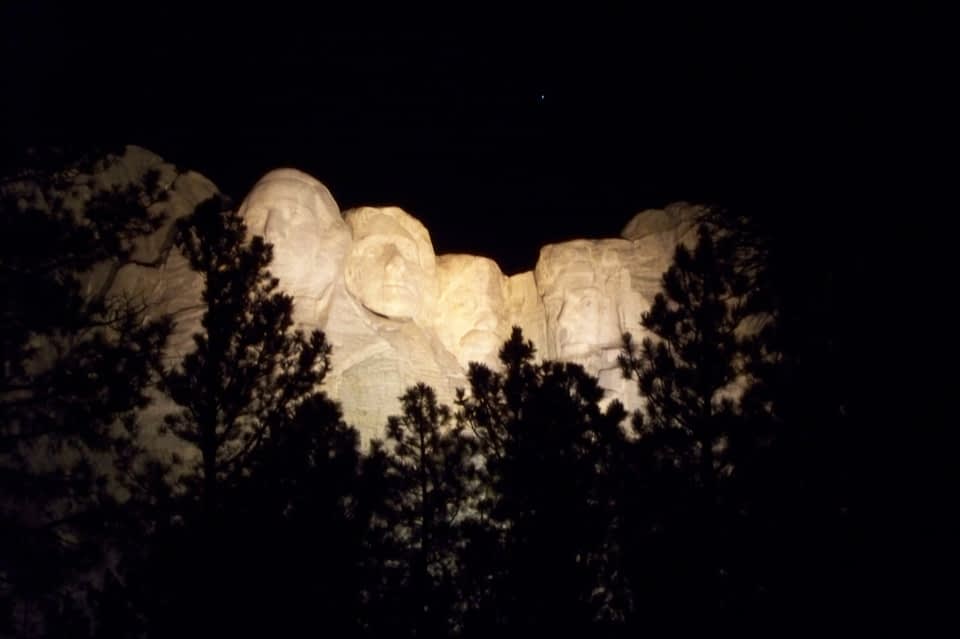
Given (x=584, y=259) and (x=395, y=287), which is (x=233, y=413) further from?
(x=584, y=259)

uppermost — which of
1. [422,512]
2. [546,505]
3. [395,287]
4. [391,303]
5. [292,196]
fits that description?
[292,196]

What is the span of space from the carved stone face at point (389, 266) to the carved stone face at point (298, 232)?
0.69 m

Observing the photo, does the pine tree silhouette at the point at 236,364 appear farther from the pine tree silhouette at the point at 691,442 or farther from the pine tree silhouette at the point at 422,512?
the pine tree silhouette at the point at 691,442

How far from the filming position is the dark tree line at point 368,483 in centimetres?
898

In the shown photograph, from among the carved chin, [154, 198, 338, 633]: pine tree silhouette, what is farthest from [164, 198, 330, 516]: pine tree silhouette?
the carved chin

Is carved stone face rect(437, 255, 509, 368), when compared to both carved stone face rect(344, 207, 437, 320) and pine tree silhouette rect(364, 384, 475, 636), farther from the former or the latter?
pine tree silhouette rect(364, 384, 475, 636)

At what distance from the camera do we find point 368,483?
37.6 ft

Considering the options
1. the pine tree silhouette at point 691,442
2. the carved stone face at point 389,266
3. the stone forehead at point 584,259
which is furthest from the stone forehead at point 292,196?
the pine tree silhouette at point 691,442

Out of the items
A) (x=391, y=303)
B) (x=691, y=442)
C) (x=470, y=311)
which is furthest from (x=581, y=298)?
(x=691, y=442)

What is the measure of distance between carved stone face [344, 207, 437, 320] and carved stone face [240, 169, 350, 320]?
69cm

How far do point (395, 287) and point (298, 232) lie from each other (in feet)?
8.67

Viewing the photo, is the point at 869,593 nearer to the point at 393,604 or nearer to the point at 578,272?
the point at 393,604

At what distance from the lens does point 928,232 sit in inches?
304

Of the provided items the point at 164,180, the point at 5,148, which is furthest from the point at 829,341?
the point at 164,180
